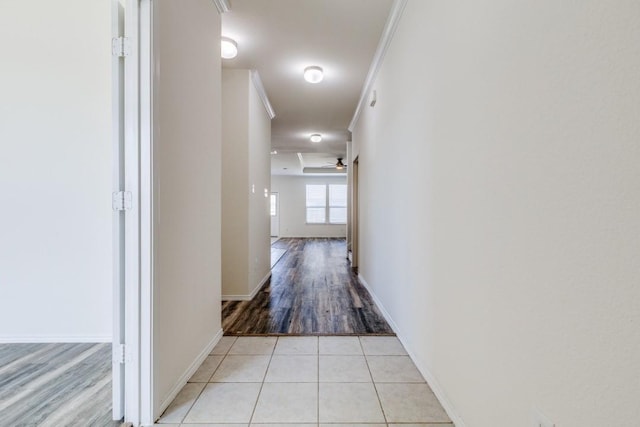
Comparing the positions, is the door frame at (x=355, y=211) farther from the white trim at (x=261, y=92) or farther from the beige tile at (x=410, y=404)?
the beige tile at (x=410, y=404)

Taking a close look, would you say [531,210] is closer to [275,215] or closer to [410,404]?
[410,404]

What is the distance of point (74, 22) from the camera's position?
7.80 ft

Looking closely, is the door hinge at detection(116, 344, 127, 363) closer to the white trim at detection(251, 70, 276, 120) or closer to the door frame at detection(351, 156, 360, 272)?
the white trim at detection(251, 70, 276, 120)

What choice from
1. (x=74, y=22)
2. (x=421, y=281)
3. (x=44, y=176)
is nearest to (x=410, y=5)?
(x=421, y=281)

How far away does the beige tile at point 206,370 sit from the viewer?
1.85m

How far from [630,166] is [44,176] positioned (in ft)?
11.0

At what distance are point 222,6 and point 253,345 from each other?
2704 mm

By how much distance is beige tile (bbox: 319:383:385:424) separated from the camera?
4.95ft

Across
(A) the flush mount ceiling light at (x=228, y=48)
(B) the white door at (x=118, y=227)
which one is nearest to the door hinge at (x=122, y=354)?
(B) the white door at (x=118, y=227)

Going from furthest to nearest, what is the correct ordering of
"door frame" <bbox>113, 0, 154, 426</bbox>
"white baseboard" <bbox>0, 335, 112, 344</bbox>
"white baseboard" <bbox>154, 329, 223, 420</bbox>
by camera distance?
"white baseboard" <bbox>0, 335, 112, 344</bbox> → "white baseboard" <bbox>154, 329, 223, 420</bbox> → "door frame" <bbox>113, 0, 154, 426</bbox>

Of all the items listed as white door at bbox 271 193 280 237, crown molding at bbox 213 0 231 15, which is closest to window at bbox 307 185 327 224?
white door at bbox 271 193 280 237

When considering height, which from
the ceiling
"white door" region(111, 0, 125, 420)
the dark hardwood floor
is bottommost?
the dark hardwood floor

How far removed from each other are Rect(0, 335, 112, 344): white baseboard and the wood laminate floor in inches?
2.1

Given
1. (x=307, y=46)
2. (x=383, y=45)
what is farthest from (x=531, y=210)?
(x=307, y=46)
